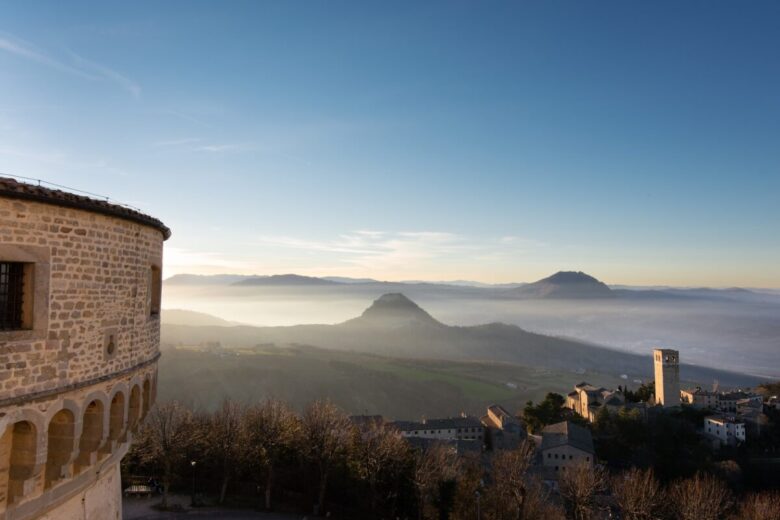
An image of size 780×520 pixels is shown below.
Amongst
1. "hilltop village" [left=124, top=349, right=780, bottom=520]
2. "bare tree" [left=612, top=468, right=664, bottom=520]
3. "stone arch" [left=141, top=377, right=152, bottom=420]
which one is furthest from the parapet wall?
"bare tree" [left=612, top=468, right=664, bottom=520]

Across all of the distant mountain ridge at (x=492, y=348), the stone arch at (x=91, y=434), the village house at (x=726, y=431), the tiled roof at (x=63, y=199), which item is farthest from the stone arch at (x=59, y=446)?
the distant mountain ridge at (x=492, y=348)

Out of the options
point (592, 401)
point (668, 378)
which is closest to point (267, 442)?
point (592, 401)

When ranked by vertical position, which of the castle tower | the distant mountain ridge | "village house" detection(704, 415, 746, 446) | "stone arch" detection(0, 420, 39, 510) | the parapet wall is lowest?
the distant mountain ridge

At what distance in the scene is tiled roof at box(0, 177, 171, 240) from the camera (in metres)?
7.56

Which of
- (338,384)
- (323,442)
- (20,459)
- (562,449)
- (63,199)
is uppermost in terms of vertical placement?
(63,199)

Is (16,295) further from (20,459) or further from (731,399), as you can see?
(731,399)

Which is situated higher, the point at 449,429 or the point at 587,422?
the point at 449,429

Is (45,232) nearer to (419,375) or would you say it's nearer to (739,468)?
(739,468)

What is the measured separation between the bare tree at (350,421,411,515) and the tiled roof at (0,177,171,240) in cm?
2499

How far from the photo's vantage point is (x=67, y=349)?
8266 mm

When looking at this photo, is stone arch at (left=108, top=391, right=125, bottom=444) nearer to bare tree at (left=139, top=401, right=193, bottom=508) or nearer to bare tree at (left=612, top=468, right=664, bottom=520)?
bare tree at (left=139, top=401, right=193, bottom=508)

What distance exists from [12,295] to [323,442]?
26962 millimetres

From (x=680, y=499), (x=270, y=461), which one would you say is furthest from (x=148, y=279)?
(x=680, y=499)

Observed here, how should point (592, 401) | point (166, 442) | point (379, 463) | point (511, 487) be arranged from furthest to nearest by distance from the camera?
point (592, 401) < point (379, 463) < point (511, 487) < point (166, 442)
